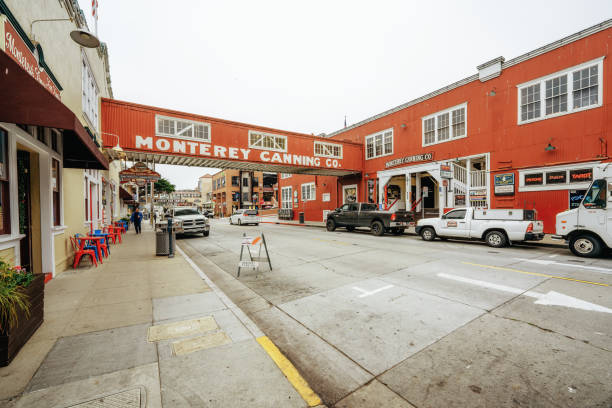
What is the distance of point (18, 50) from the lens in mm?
4699

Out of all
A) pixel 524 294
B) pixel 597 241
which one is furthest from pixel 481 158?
pixel 524 294

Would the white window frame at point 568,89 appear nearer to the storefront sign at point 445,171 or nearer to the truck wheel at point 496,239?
the storefront sign at point 445,171

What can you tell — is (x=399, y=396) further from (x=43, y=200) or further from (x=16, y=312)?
(x=43, y=200)

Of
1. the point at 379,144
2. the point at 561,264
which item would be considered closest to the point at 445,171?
the point at 379,144

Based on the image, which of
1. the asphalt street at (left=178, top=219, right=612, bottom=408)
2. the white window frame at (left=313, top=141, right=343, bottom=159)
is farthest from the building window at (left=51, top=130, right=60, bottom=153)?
the white window frame at (left=313, top=141, right=343, bottom=159)

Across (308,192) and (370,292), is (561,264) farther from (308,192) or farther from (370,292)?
(308,192)

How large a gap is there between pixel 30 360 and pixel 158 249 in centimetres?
696

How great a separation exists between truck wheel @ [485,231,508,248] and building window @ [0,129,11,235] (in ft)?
46.5

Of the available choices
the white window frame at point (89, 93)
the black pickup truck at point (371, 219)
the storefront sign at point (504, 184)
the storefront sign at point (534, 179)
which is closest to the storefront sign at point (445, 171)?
the storefront sign at point (504, 184)

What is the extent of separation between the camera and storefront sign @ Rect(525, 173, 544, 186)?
1351cm

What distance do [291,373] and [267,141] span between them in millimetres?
17831

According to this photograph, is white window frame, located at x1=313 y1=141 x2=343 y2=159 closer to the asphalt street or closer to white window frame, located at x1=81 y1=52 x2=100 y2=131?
white window frame, located at x1=81 y1=52 x2=100 y2=131

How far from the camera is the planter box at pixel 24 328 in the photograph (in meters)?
2.90

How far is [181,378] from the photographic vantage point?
2.73 meters
